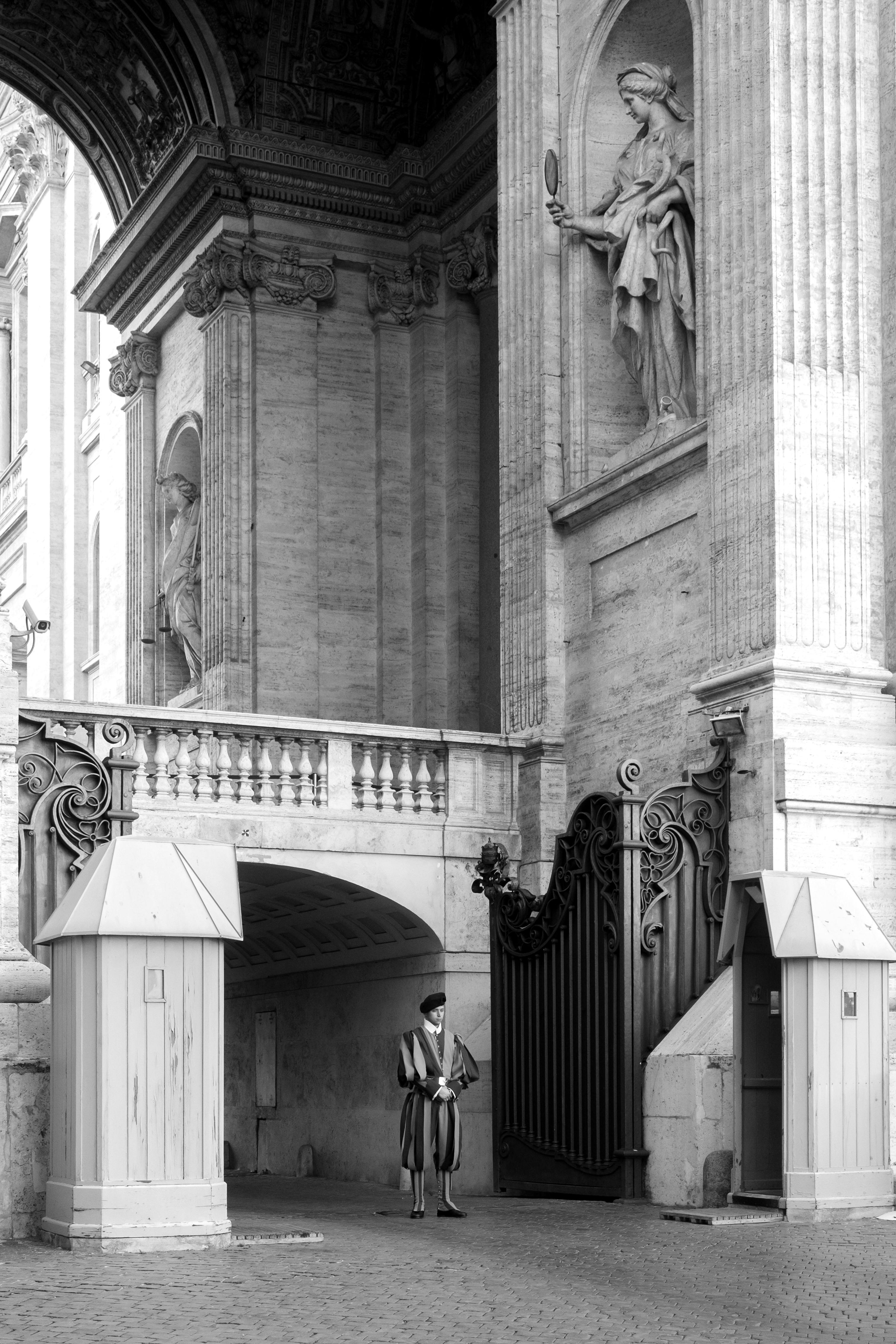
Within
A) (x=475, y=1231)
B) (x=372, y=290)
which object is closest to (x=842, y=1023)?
(x=475, y=1231)

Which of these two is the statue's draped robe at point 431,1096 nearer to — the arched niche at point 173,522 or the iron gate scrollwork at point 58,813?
the iron gate scrollwork at point 58,813

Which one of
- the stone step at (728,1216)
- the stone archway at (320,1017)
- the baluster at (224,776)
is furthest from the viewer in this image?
the stone archway at (320,1017)

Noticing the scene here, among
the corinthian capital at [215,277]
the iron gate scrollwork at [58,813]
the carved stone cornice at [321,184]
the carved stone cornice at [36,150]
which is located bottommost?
the iron gate scrollwork at [58,813]

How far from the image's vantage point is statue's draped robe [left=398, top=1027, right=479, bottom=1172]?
15.0 metres

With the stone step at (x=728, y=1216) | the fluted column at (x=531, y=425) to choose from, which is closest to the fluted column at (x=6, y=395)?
the fluted column at (x=531, y=425)

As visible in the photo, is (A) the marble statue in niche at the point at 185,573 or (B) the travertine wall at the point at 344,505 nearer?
(B) the travertine wall at the point at 344,505

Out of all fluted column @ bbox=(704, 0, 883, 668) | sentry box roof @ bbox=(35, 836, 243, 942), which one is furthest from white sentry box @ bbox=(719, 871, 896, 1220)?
sentry box roof @ bbox=(35, 836, 243, 942)

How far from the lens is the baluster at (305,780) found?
62.5ft

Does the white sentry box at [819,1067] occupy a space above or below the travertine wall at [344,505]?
below

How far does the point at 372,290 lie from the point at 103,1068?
18.7m

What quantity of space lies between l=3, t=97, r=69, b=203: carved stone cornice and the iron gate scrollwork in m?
32.3

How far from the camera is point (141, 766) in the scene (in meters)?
18.4

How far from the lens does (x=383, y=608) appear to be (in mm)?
28734

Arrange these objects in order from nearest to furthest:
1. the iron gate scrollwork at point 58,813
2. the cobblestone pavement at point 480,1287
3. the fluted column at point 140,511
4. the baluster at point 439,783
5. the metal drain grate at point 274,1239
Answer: the cobblestone pavement at point 480,1287 → the metal drain grate at point 274,1239 → the iron gate scrollwork at point 58,813 → the baluster at point 439,783 → the fluted column at point 140,511
